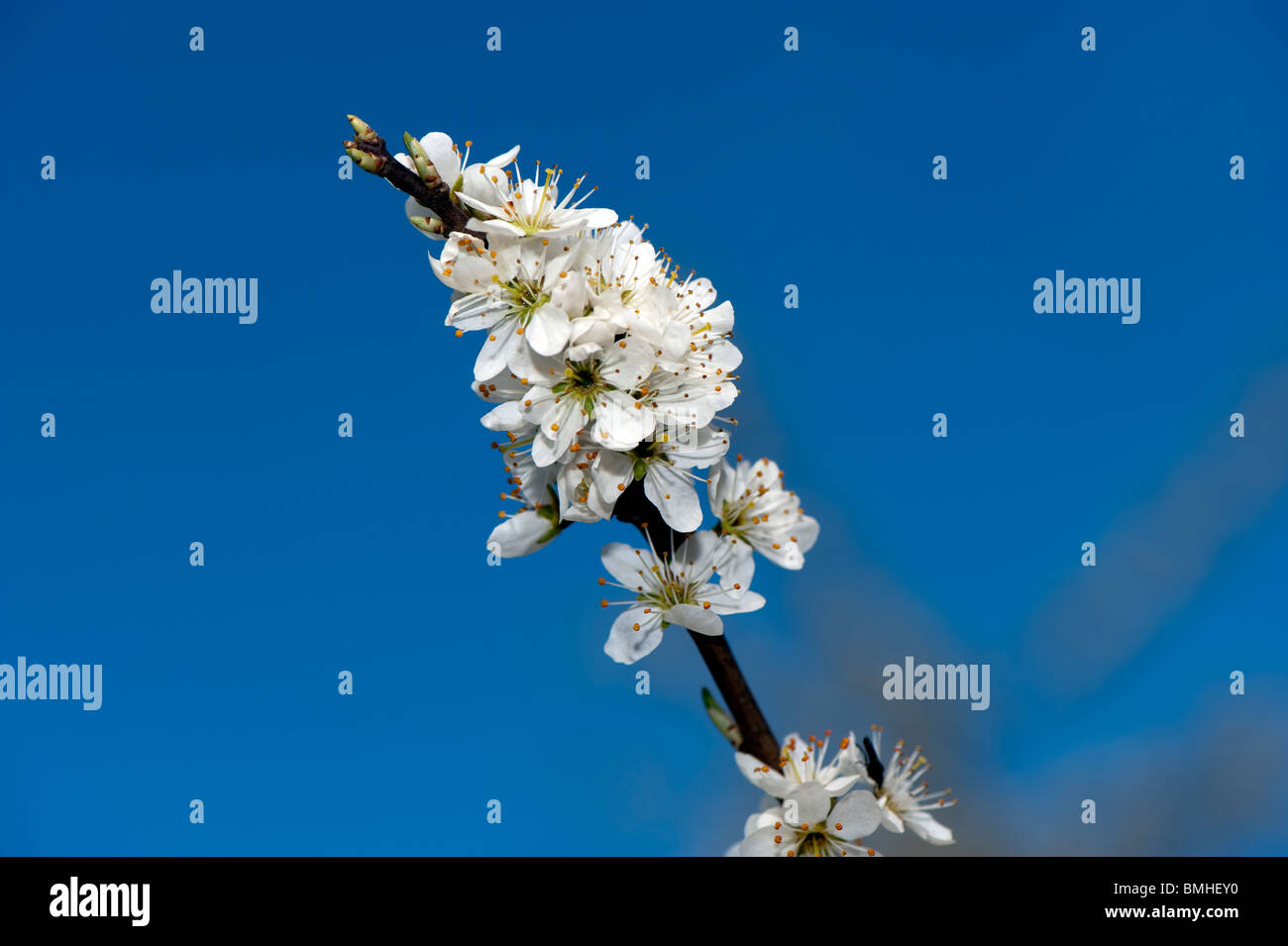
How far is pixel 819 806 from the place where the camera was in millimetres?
1356

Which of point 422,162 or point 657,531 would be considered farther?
point 657,531

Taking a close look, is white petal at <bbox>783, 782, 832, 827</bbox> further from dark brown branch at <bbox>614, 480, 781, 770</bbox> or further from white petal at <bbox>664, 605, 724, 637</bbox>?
white petal at <bbox>664, 605, 724, 637</bbox>

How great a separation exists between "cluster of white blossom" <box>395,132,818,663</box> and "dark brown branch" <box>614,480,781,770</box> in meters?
0.04

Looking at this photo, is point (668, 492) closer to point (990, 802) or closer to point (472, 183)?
point (472, 183)

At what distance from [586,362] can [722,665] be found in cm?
53

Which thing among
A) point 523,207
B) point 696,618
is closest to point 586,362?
point 523,207

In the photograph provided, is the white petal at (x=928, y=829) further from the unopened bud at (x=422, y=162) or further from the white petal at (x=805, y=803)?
the unopened bud at (x=422, y=162)

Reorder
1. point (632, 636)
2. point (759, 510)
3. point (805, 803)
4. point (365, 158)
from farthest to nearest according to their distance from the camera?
point (759, 510) < point (632, 636) < point (805, 803) < point (365, 158)

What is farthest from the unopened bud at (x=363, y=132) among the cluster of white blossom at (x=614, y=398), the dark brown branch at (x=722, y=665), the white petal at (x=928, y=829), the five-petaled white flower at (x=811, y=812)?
the white petal at (x=928, y=829)

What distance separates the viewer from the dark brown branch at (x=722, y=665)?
4.60 ft

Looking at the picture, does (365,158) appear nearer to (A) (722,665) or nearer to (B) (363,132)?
(B) (363,132)
